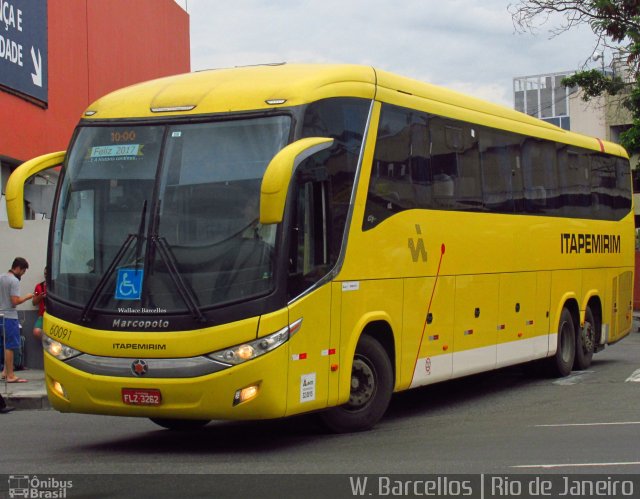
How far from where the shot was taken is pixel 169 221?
9969 millimetres

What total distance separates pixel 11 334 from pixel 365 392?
7107 mm

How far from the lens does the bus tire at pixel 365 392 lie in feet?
36.2

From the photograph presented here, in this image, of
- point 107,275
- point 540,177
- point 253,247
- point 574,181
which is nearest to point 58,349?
point 107,275

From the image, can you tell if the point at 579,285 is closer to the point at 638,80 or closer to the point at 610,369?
the point at 610,369

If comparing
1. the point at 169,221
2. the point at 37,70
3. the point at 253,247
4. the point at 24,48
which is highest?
the point at 24,48

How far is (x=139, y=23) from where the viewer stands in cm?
3034

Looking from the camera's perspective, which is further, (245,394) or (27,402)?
(27,402)

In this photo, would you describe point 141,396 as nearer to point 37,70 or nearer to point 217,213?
point 217,213

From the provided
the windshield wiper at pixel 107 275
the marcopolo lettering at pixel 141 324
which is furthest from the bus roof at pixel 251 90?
the marcopolo lettering at pixel 141 324

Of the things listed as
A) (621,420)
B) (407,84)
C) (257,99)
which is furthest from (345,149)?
(621,420)

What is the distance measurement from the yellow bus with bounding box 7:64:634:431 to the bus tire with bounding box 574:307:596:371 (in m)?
5.12

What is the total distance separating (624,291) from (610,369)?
6.58 feet

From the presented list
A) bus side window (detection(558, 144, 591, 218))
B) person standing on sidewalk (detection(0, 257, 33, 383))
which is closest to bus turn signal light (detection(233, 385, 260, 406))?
person standing on sidewalk (detection(0, 257, 33, 383))

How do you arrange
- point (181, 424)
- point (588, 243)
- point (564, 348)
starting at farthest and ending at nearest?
1. point (588, 243)
2. point (564, 348)
3. point (181, 424)
